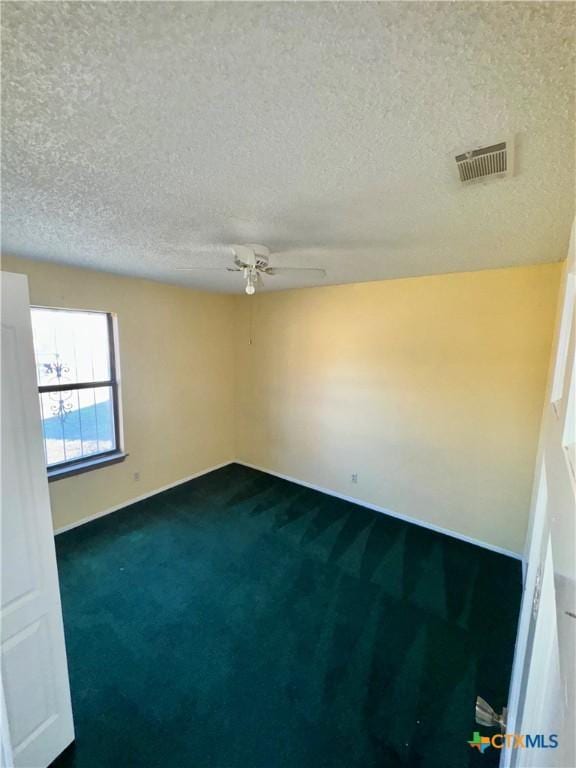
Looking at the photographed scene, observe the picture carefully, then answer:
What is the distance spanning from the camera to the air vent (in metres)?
1.04

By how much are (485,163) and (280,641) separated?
2.71m

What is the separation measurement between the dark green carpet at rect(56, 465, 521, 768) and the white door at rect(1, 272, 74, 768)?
0.87 feet

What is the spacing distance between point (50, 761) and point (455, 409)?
346 centimetres

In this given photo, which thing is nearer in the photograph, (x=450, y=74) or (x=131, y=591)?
(x=450, y=74)

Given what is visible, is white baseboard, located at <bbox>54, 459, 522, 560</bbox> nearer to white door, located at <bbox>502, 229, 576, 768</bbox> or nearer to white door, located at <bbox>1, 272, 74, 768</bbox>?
white door, located at <bbox>1, 272, 74, 768</bbox>

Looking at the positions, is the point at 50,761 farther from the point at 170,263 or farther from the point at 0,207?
the point at 170,263

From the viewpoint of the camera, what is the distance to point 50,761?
1.38 m

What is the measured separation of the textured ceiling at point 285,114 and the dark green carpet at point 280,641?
2.56 m

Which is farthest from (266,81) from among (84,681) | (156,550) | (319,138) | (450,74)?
(156,550)

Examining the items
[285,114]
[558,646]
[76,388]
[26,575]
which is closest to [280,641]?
[26,575]

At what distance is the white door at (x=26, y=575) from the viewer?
1.16m

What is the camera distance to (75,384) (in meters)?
3.13

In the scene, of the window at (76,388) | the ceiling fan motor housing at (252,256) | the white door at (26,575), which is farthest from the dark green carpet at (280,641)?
the ceiling fan motor housing at (252,256)

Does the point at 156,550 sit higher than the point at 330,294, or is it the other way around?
the point at 330,294
